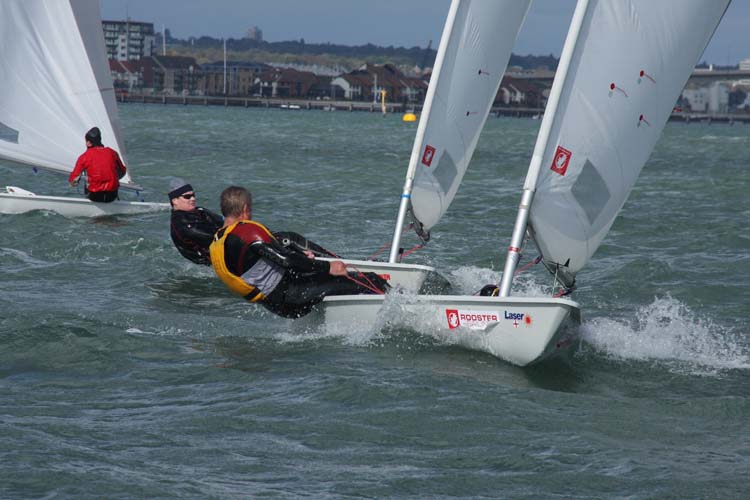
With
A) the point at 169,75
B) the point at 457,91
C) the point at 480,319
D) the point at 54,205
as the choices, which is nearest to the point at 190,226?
the point at 457,91

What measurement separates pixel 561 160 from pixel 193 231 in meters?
3.48

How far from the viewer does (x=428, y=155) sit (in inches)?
382

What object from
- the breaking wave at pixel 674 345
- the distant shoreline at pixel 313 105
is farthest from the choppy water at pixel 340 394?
the distant shoreline at pixel 313 105

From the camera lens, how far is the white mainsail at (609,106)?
6.90 metres

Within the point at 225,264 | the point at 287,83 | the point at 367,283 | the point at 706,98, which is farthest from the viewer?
the point at 706,98

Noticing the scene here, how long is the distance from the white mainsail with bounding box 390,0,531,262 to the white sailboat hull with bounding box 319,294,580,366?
1.59 metres

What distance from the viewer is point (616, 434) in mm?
5883

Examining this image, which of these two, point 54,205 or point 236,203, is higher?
point 236,203

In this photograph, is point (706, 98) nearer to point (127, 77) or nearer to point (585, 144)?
point (127, 77)

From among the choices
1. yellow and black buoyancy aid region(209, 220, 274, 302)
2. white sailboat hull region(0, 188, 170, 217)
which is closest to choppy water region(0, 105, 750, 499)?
yellow and black buoyancy aid region(209, 220, 274, 302)

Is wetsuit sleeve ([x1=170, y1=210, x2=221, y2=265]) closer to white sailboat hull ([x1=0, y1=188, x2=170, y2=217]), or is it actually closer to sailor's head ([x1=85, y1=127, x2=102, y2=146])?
sailor's head ([x1=85, y1=127, x2=102, y2=146])

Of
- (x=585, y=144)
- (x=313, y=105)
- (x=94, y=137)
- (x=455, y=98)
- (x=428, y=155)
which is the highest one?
(x=455, y=98)

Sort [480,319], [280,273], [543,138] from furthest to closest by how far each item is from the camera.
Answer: [280,273], [480,319], [543,138]

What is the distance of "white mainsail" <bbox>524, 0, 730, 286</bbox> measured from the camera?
6.90 meters
